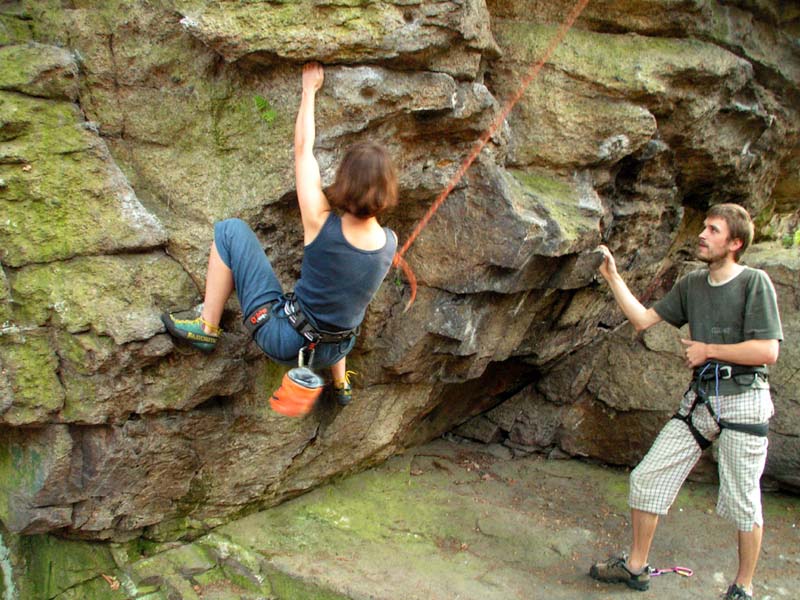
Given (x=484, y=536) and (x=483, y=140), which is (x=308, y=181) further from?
(x=484, y=536)

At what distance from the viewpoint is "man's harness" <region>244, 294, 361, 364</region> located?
3.45 meters

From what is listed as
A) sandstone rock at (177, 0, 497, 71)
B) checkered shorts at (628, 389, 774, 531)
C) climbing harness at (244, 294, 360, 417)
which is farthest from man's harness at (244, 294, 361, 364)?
checkered shorts at (628, 389, 774, 531)

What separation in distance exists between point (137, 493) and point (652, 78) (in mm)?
3713

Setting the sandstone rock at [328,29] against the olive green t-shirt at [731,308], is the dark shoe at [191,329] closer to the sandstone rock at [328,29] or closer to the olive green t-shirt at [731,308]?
the sandstone rock at [328,29]

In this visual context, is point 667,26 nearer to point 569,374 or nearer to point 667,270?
point 667,270

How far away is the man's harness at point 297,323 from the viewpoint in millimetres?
3445

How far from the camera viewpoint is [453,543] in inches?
183

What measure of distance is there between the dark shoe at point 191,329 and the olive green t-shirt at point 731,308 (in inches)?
100.0

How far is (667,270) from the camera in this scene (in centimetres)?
615

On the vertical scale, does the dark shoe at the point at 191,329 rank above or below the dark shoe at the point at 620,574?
above

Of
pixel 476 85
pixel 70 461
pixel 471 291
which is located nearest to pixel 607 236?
pixel 471 291

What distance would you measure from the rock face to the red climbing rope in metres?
0.05

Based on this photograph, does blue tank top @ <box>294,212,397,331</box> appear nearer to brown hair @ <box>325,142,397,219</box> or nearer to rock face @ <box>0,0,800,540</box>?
brown hair @ <box>325,142,397,219</box>

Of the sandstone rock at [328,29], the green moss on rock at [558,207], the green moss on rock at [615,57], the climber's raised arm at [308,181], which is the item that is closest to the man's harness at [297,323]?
the climber's raised arm at [308,181]
